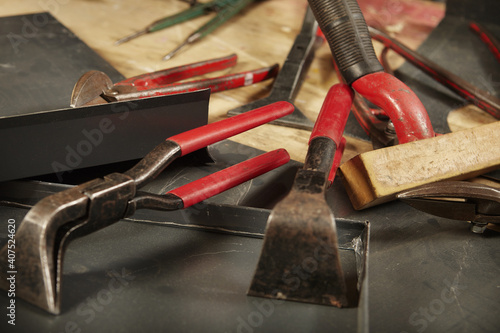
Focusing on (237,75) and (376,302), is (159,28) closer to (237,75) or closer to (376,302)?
(237,75)

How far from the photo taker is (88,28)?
60.8 inches

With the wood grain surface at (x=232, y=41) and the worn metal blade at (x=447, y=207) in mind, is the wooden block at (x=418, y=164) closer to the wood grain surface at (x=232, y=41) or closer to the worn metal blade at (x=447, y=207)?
the worn metal blade at (x=447, y=207)

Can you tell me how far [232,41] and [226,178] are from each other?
85 cm

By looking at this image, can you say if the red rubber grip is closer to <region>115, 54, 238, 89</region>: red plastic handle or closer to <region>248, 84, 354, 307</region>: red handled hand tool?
<region>248, 84, 354, 307</region>: red handled hand tool

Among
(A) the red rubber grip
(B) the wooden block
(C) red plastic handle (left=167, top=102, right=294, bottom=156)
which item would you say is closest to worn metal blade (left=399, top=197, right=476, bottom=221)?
(B) the wooden block

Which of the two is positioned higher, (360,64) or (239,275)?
(360,64)

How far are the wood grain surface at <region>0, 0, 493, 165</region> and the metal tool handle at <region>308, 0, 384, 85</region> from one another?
180 mm

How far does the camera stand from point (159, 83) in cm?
113

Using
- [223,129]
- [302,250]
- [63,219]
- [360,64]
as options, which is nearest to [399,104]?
[360,64]

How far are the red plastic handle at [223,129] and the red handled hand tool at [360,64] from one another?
0.54 feet

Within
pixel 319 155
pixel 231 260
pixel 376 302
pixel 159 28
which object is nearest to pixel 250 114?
pixel 319 155

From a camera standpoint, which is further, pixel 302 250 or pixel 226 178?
pixel 226 178

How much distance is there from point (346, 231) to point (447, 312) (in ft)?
0.59

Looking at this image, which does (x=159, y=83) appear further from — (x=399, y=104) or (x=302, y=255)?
(x=302, y=255)
